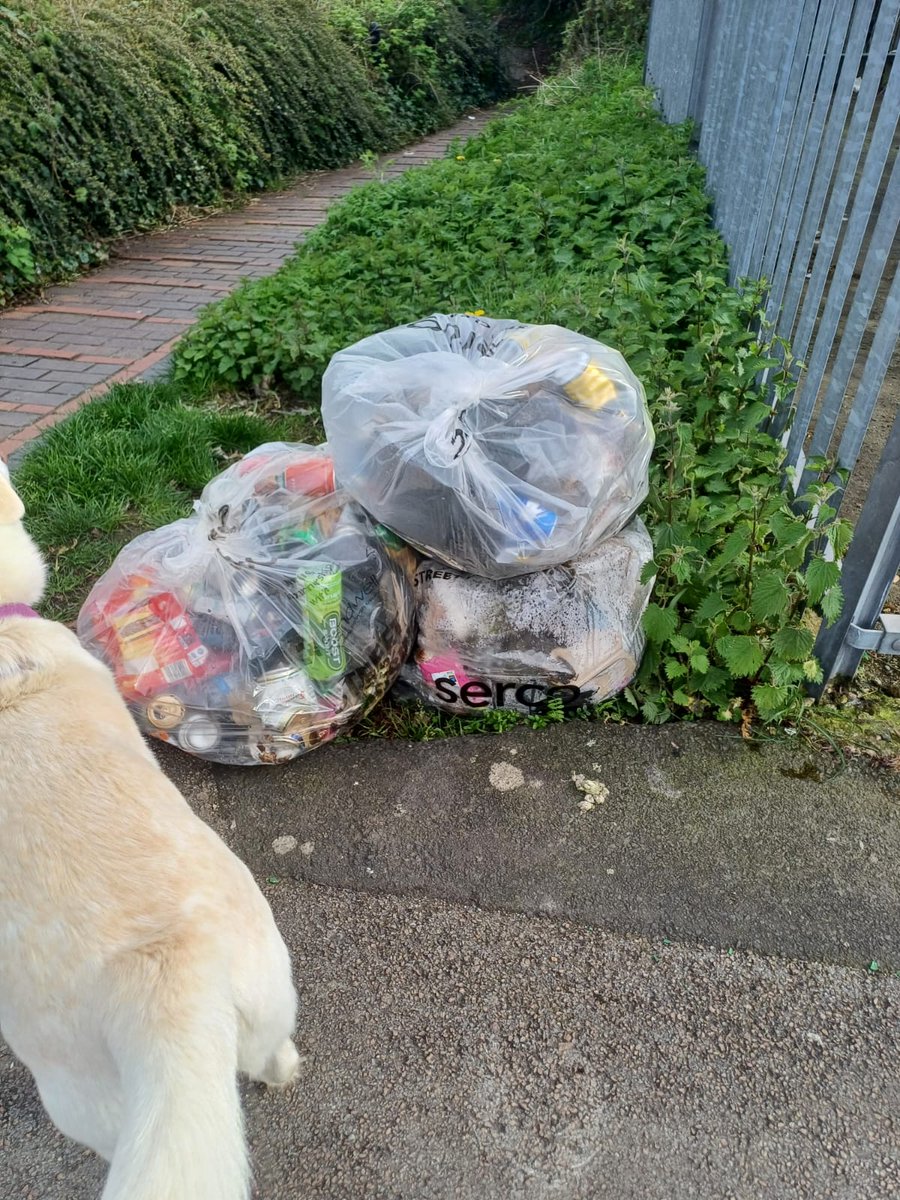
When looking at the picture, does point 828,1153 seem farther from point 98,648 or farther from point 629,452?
point 98,648

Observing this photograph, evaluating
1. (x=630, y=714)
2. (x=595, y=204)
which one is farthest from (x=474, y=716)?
(x=595, y=204)

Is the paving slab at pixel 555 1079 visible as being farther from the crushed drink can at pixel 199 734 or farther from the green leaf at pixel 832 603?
the green leaf at pixel 832 603

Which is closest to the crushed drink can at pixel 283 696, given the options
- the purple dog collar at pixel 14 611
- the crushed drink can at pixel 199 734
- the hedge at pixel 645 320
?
the crushed drink can at pixel 199 734

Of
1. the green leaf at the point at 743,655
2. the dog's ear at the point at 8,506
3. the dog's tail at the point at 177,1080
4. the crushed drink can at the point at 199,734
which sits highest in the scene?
the dog's ear at the point at 8,506

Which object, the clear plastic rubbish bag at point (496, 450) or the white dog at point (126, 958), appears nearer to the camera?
the white dog at point (126, 958)

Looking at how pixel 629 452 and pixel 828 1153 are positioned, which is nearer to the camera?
pixel 828 1153

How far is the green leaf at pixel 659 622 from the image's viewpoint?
236cm

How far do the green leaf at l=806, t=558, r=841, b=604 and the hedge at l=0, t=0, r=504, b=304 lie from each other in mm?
5770

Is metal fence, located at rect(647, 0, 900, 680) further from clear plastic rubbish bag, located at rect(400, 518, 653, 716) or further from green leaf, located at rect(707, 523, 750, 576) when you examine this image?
clear plastic rubbish bag, located at rect(400, 518, 653, 716)

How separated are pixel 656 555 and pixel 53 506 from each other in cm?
249

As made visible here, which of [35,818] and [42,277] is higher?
[35,818]

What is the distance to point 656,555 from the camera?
240 cm

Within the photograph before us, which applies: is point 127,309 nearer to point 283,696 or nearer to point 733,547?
point 283,696

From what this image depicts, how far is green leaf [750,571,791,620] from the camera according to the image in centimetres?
222
